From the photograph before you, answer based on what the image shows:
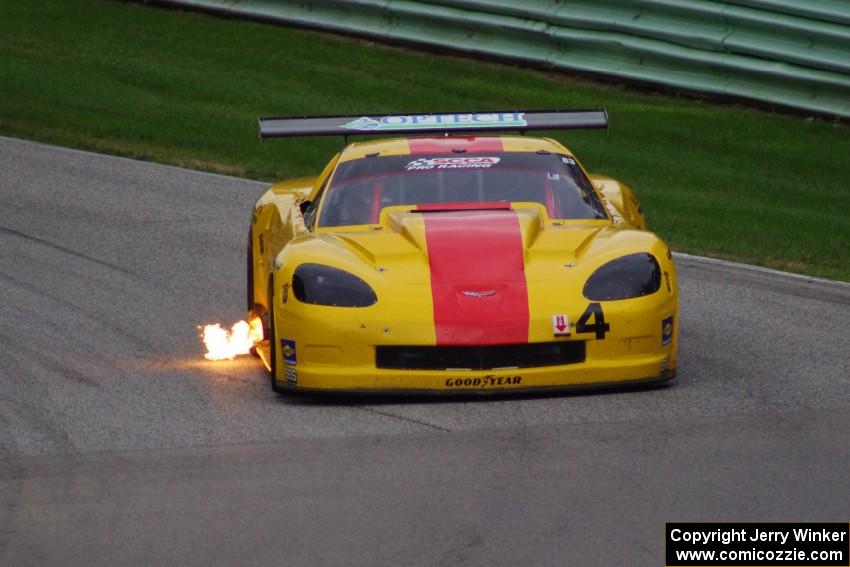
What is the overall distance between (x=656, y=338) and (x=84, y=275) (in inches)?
174

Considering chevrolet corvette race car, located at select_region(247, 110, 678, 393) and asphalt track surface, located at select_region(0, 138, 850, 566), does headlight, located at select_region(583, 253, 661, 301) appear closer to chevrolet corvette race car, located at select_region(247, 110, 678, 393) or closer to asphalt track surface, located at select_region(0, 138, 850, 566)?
chevrolet corvette race car, located at select_region(247, 110, 678, 393)

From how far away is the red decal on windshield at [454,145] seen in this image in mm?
8938

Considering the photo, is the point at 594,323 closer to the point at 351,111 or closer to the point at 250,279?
the point at 250,279

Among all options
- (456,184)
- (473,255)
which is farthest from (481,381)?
(456,184)

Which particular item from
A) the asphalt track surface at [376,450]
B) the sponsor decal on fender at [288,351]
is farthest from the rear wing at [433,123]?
the sponsor decal on fender at [288,351]

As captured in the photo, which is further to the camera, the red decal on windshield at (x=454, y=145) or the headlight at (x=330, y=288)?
the red decal on windshield at (x=454, y=145)

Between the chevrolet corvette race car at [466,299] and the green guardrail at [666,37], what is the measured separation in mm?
8022

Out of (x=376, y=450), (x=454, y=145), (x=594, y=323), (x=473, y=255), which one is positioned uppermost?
(x=454, y=145)

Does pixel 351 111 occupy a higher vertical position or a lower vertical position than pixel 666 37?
lower

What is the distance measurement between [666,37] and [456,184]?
Answer: 28.0 ft

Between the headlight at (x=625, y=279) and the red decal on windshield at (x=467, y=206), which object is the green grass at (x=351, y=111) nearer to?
the red decal on windshield at (x=467, y=206)

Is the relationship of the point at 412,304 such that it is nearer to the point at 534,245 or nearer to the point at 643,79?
the point at 534,245

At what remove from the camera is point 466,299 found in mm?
7398

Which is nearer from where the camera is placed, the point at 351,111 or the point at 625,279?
the point at 625,279
